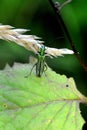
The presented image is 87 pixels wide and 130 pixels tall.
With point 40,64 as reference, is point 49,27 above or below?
below

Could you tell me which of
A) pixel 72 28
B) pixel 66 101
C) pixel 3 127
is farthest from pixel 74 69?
pixel 3 127

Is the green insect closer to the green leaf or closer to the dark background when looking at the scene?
the green leaf

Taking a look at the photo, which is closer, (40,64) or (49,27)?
(40,64)

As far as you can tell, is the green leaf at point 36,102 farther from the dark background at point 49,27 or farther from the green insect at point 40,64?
the dark background at point 49,27

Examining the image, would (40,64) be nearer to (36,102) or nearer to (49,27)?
(36,102)

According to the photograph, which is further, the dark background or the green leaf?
the dark background

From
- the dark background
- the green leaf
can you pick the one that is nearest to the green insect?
the green leaf

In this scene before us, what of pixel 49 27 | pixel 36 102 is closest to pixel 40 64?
pixel 36 102
